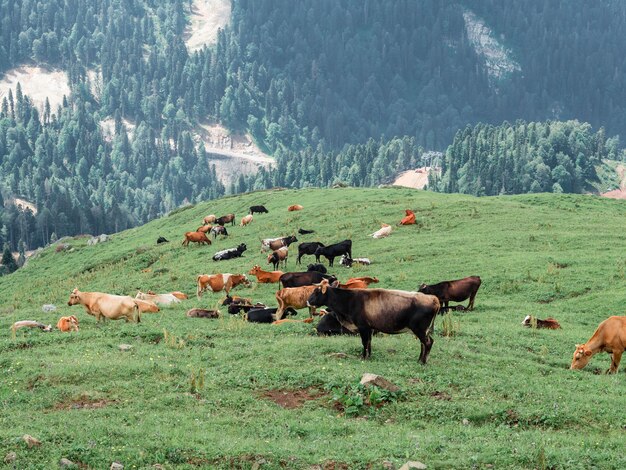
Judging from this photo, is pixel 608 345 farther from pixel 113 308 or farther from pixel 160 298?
pixel 160 298

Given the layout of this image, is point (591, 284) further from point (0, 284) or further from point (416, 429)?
point (0, 284)

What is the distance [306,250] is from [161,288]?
29.5ft

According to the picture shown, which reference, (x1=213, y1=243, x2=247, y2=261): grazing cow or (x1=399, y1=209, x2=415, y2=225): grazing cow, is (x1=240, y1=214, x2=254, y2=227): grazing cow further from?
(x1=399, y1=209, x2=415, y2=225): grazing cow

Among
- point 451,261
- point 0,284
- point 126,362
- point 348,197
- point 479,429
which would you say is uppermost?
point 479,429

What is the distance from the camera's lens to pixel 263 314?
102 feet

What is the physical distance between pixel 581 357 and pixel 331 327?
25.7 feet

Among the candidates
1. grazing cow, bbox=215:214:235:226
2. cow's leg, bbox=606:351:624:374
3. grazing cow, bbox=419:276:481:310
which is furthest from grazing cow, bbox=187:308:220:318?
grazing cow, bbox=215:214:235:226

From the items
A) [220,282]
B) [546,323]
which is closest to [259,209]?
[220,282]

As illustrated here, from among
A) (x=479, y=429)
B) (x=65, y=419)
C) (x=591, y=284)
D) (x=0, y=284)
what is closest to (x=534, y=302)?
(x=591, y=284)

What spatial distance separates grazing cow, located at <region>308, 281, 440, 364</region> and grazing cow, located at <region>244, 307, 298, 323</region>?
23.4 feet

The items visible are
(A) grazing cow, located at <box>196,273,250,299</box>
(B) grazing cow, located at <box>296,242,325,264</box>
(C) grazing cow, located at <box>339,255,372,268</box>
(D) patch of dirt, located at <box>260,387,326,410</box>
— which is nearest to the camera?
(D) patch of dirt, located at <box>260,387,326,410</box>

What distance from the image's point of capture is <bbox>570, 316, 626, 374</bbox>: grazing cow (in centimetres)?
2386

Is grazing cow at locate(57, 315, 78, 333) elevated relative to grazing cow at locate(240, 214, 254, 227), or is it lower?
elevated

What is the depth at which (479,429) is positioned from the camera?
1808 centimetres
